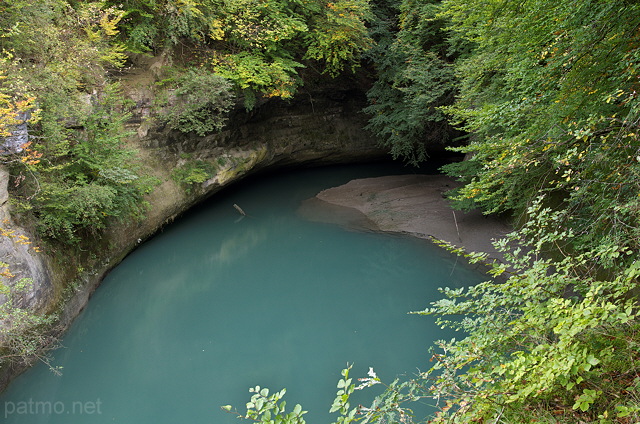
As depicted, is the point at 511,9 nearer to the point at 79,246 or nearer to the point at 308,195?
the point at 79,246

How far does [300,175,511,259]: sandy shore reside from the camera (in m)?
10.1

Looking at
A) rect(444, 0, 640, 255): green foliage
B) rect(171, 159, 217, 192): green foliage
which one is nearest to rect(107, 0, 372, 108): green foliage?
rect(171, 159, 217, 192): green foliage

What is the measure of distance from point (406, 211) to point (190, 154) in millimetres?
6101

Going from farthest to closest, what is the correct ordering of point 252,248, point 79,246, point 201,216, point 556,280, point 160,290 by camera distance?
1. point 201,216
2. point 252,248
3. point 160,290
4. point 79,246
5. point 556,280

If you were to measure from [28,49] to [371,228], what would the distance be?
8.36 m

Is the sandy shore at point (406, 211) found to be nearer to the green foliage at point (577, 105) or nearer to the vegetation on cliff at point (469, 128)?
the vegetation on cliff at point (469, 128)

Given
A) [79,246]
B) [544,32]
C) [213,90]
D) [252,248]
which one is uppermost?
[544,32]

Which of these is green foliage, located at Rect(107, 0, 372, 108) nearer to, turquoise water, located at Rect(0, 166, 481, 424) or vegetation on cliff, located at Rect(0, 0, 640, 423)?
vegetation on cliff, located at Rect(0, 0, 640, 423)

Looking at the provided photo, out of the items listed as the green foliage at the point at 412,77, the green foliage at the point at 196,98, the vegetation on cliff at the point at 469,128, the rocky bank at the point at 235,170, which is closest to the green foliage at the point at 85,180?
the vegetation on cliff at the point at 469,128

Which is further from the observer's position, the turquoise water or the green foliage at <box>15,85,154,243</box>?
the green foliage at <box>15,85,154,243</box>

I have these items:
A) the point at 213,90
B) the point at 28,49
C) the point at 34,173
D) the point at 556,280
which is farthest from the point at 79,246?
the point at 556,280

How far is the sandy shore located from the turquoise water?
1.98ft

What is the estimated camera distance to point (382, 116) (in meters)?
12.6

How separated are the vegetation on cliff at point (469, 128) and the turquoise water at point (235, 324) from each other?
1.10 m
